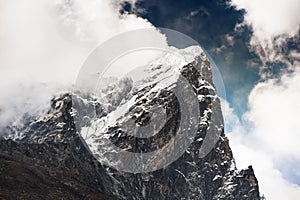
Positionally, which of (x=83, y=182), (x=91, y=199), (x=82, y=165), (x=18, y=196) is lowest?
(x=18, y=196)

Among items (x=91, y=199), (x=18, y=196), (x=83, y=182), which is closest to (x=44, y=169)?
(x=83, y=182)

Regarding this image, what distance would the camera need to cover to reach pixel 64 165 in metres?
192

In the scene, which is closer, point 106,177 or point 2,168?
point 2,168

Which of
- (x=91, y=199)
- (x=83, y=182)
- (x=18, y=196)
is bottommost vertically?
(x=18, y=196)

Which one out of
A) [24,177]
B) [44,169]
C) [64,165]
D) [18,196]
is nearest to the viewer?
[18,196]

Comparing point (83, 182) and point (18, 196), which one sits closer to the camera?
point (18, 196)

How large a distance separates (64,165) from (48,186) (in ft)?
143

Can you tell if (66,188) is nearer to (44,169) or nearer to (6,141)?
(44,169)

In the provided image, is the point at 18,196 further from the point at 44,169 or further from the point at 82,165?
the point at 82,165

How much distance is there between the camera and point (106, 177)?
200 meters

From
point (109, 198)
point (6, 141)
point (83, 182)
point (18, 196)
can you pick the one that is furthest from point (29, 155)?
point (18, 196)

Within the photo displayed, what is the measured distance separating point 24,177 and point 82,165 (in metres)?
53.2

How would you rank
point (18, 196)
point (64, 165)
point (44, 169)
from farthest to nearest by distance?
1. point (64, 165)
2. point (44, 169)
3. point (18, 196)

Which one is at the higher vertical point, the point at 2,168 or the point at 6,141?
the point at 6,141
